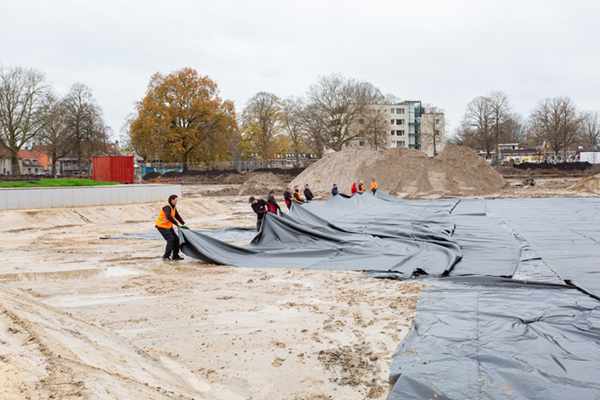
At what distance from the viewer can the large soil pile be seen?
29.6 m

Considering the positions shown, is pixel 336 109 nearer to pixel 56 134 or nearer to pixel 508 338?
pixel 56 134

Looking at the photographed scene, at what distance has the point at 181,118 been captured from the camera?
4538 centimetres

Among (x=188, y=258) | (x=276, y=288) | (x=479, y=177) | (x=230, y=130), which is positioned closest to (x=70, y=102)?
(x=230, y=130)

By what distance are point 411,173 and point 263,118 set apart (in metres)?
28.8

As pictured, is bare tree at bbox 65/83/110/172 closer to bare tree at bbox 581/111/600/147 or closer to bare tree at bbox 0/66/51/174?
bare tree at bbox 0/66/51/174

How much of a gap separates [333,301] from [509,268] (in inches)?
128

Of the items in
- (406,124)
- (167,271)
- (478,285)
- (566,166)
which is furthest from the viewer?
(406,124)

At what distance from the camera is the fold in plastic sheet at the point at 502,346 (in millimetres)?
3238

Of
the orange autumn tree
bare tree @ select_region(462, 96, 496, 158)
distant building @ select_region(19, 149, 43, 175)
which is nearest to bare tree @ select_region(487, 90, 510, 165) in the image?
bare tree @ select_region(462, 96, 496, 158)

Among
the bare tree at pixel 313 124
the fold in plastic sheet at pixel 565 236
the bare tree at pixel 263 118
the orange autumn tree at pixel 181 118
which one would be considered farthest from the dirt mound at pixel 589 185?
the bare tree at pixel 263 118

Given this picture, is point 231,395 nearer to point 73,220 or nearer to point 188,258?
point 188,258

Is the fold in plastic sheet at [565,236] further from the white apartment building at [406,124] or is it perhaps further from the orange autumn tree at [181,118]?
the white apartment building at [406,124]

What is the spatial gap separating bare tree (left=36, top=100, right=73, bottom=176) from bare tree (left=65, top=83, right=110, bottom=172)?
0.45 metres

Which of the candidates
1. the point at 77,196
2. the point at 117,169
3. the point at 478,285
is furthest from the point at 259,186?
the point at 478,285
